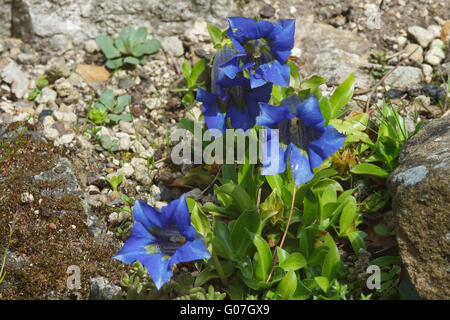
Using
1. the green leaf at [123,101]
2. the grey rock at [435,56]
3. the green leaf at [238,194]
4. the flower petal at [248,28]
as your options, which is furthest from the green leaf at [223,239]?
the grey rock at [435,56]

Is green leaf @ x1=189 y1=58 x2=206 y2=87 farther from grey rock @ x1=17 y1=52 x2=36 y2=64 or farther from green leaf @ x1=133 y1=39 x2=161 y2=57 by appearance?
grey rock @ x1=17 y1=52 x2=36 y2=64

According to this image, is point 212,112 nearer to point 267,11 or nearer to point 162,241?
point 162,241

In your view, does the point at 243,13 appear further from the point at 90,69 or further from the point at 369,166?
the point at 369,166

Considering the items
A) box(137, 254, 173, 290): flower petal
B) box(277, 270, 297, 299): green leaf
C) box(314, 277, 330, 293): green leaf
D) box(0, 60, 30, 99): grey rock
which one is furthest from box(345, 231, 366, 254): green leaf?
box(0, 60, 30, 99): grey rock

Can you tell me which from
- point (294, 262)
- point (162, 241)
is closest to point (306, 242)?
point (294, 262)

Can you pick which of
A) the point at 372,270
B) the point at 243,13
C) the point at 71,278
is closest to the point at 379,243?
the point at 372,270

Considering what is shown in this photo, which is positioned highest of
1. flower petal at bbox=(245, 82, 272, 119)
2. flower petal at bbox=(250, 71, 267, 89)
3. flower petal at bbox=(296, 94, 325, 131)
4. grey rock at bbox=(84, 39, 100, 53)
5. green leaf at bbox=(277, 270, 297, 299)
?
flower petal at bbox=(296, 94, 325, 131)
